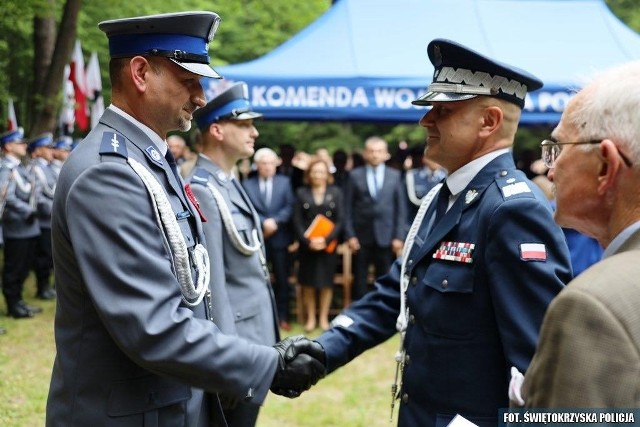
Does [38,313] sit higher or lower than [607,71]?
lower

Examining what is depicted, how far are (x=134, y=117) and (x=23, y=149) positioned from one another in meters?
9.21

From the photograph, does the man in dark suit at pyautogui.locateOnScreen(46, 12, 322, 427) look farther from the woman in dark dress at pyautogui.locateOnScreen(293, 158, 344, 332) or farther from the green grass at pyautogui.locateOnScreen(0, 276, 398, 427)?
the woman in dark dress at pyautogui.locateOnScreen(293, 158, 344, 332)

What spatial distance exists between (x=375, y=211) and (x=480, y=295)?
698cm

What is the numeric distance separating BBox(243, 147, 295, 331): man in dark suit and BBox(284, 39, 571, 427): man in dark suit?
6.37m

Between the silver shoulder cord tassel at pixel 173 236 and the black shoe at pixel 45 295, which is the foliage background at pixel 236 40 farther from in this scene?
the silver shoulder cord tassel at pixel 173 236

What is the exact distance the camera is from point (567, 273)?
2.49 metres

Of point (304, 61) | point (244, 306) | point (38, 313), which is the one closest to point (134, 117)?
point (244, 306)

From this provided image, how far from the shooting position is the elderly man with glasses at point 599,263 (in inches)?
55.3

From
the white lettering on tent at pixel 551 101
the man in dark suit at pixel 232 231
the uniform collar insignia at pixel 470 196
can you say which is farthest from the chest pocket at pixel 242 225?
the white lettering on tent at pixel 551 101

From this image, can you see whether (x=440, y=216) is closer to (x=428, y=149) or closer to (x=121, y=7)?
(x=428, y=149)

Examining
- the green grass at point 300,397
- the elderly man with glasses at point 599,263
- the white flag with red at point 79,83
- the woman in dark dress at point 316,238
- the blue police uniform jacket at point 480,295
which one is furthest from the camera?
the white flag with red at point 79,83

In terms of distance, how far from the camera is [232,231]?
4.27m

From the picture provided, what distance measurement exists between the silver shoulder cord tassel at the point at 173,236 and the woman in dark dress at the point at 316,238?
6.64 m

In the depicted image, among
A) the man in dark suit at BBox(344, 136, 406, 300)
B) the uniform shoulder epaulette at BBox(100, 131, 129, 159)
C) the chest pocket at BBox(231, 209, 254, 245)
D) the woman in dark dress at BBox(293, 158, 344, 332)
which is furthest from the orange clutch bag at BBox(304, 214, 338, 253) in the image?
the uniform shoulder epaulette at BBox(100, 131, 129, 159)
